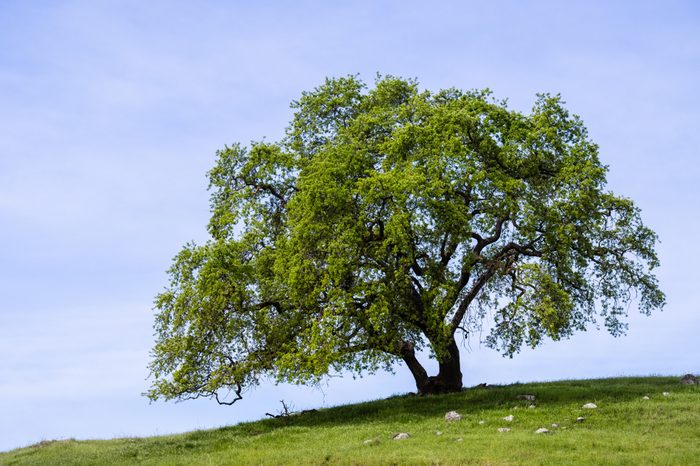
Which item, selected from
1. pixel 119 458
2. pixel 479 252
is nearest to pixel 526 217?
pixel 479 252

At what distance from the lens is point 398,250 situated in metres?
35.3

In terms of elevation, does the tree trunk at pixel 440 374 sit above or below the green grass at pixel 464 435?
above

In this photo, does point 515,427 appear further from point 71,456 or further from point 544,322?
point 71,456

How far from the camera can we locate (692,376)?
39469 mm

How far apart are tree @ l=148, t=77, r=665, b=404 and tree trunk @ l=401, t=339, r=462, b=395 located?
7 cm

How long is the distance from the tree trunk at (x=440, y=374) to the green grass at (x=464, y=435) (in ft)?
4.02

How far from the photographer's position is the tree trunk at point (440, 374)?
127ft

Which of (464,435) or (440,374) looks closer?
(464,435)

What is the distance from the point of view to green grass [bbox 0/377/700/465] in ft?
82.1

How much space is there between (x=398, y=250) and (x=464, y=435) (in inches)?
403

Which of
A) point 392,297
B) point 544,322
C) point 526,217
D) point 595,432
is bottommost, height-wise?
point 595,432

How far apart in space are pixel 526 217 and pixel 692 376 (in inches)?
520

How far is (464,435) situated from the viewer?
2784 cm

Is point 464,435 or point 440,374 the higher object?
point 440,374
